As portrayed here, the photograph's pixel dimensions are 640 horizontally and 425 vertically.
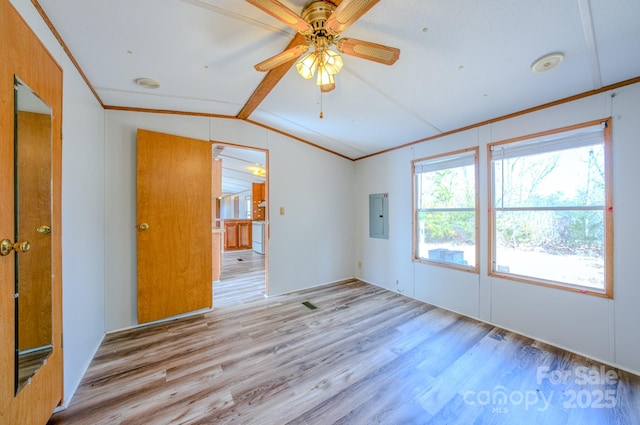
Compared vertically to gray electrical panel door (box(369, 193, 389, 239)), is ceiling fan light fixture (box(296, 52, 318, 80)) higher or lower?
higher

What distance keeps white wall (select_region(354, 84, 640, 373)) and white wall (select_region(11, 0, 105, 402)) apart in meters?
3.60

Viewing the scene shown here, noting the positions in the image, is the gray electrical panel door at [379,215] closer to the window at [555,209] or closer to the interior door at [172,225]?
the window at [555,209]

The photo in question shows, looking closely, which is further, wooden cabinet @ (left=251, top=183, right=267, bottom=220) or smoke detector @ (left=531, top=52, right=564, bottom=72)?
wooden cabinet @ (left=251, top=183, right=267, bottom=220)

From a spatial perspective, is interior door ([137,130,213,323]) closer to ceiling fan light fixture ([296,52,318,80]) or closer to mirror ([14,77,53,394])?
mirror ([14,77,53,394])

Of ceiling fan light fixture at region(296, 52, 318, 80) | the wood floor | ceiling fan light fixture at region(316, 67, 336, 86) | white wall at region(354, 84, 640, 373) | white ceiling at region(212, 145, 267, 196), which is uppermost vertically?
white ceiling at region(212, 145, 267, 196)

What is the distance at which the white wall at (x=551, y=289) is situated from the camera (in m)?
1.87

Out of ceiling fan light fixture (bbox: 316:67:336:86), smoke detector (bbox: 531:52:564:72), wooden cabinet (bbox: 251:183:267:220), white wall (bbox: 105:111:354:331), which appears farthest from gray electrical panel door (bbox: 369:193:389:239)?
wooden cabinet (bbox: 251:183:267:220)

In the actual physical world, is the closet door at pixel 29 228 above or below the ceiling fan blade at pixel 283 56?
below

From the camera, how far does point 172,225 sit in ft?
8.98

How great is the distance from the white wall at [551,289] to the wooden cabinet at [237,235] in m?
5.42

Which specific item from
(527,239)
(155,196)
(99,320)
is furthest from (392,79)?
(99,320)

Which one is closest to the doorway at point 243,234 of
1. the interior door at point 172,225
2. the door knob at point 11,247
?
the interior door at point 172,225

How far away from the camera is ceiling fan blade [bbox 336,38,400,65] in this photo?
1346 millimetres

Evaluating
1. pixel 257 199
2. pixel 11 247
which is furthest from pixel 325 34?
pixel 257 199
